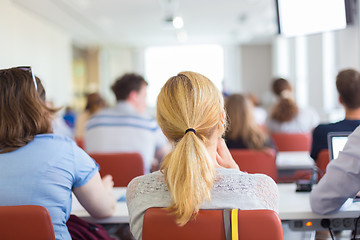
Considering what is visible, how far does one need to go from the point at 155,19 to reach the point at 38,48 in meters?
2.88

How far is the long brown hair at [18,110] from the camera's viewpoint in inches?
65.1

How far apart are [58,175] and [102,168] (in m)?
1.39

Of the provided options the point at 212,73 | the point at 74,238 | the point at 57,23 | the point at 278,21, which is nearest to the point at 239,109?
the point at 278,21

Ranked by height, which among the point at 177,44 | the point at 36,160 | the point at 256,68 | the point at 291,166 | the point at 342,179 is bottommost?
the point at 291,166

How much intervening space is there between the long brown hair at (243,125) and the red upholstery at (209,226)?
2.24 m

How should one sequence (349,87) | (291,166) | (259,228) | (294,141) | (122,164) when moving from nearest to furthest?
(259,228) → (349,87) → (122,164) → (291,166) → (294,141)

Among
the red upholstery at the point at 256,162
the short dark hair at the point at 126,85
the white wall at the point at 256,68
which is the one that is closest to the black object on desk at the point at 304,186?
the red upholstery at the point at 256,162

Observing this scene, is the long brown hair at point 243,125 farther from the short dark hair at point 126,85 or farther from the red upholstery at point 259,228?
the red upholstery at point 259,228

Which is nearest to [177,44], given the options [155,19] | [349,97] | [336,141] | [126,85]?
[155,19]

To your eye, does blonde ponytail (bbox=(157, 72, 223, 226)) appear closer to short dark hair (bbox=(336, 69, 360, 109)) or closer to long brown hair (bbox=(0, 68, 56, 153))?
long brown hair (bbox=(0, 68, 56, 153))

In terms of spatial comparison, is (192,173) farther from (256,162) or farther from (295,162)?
(295,162)

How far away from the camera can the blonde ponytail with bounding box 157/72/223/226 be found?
1.26 m

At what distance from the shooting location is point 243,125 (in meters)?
3.49

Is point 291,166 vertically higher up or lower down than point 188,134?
lower down
